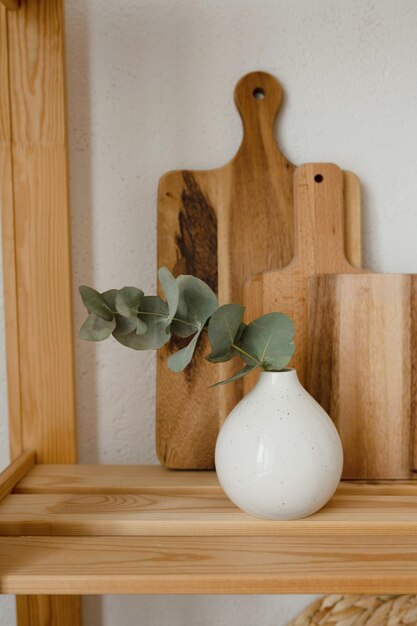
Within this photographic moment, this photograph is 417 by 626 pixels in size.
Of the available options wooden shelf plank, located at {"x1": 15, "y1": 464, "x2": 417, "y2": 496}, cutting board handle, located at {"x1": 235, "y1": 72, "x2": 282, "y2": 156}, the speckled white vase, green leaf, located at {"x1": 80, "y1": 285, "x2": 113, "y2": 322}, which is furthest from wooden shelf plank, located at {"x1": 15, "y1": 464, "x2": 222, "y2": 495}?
cutting board handle, located at {"x1": 235, "y1": 72, "x2": 282, "y2": 156}

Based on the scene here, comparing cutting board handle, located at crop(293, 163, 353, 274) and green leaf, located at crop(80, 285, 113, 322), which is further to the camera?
cutting board handle, located at crop(293, 163, 353, 274)

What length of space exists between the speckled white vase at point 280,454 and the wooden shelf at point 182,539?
0.08ft

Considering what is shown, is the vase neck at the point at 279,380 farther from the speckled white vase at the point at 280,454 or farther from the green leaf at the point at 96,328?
the green leaf at the point at 96,328

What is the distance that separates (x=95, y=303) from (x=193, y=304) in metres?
0.11

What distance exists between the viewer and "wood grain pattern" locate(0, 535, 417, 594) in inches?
20.2

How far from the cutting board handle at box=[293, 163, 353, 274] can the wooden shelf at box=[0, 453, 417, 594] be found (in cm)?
29

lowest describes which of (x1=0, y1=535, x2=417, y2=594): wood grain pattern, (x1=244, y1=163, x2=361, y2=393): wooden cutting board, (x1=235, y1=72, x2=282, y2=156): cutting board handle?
(x1=0, y1=535, x2=417, y2=594): wood grain pattern

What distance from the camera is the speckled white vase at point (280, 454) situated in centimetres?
61

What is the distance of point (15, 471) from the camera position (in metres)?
0.73

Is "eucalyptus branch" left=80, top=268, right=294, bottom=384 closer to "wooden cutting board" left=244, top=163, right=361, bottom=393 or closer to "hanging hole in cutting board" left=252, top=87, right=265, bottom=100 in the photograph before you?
"wooden cutting board" left=244, top=163, right=361, bottom=393

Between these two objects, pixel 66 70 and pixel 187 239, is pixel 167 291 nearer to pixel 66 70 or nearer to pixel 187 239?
pixel 187 239


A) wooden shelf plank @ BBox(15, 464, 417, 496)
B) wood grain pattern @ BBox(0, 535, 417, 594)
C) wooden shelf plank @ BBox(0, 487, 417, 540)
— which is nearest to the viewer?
wood grain pattern @ BBox(0, 535, 417, 594)

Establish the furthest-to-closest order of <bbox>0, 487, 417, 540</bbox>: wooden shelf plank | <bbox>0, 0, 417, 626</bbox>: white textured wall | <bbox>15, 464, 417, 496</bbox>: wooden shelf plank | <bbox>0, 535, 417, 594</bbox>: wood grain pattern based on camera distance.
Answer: <bbox>0, 0, 417, 626</bbox>: white textured wall → <bbox>15, 464, 417, 496</bbox>: wooden shelf plank → <bbox>0, 487, 417, 540</bbox>: wooden shelf plank → <bbox>0, 535, 417, 594</bbox>: wood grain pattern

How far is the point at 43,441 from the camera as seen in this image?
2.69 feet
